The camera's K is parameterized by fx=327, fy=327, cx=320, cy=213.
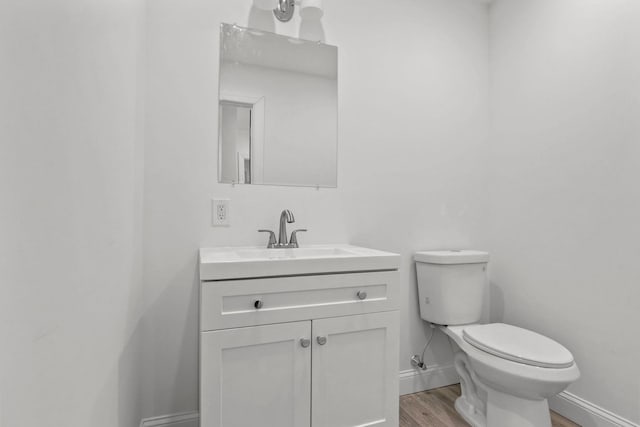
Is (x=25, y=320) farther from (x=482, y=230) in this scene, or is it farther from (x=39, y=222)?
(x=482, y=230)

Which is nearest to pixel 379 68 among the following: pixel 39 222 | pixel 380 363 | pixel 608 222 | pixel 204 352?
pixel 608 222

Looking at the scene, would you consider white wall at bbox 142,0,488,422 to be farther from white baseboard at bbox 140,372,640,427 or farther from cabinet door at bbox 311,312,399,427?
cabinet door at bbox 311,312,399,427

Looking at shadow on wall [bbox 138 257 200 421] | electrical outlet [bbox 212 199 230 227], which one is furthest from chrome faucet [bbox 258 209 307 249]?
shadow on wall [bbox 138 257 200 421]

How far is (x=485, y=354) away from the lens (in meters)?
1.44

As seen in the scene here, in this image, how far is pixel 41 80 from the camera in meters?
0.48

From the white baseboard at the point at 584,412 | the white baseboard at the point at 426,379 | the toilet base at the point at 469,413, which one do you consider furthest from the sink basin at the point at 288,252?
the white baseboard at the point at 584,412

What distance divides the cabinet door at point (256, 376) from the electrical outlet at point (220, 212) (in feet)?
1.94

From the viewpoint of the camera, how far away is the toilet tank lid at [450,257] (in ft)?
5.88

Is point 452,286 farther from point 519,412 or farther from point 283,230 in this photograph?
point 283,230

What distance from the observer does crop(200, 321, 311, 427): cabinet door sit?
110 centimetres

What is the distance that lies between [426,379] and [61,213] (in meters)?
2.03

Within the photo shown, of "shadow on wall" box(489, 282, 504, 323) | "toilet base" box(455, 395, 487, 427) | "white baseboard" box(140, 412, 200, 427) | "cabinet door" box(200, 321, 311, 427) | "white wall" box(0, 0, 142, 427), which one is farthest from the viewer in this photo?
"shadow on wall" box(489, 282, 504, 323)

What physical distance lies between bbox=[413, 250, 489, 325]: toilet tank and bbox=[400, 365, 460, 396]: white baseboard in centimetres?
35

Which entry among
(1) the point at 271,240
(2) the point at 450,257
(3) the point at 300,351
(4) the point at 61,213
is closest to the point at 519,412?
(2) the point at 450,257
